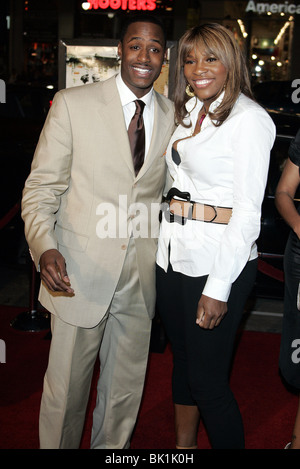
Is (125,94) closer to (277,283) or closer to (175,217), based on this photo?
(175,217)

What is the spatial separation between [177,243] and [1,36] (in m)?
19.2

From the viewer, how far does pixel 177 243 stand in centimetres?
227

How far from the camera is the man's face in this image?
235cm

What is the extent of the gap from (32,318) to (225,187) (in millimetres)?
2657

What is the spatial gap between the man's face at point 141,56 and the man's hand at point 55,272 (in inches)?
30.8

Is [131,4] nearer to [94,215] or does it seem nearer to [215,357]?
[94,215]

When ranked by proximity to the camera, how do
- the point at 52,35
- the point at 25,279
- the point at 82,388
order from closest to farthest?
the point at 82,388 → the point at 25,279 → the point at 52,35

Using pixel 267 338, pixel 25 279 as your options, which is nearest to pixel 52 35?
pixel 25 279

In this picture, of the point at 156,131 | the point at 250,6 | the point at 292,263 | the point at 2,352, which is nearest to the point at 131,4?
the point at 2,352

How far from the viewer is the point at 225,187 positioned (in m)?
2.15

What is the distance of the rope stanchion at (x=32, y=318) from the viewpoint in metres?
4.32

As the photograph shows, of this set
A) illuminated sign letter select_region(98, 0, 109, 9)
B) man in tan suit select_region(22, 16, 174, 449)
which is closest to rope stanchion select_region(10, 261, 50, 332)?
man in tan suit select_region(22, 16, 174, 449)

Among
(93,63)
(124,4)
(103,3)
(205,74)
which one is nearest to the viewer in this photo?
(205,74)

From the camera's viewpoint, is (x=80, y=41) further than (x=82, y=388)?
Yes
